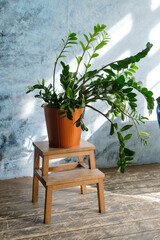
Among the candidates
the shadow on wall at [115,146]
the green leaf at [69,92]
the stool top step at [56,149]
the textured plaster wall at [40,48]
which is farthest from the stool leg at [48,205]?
the shadow on wall at [115,146]

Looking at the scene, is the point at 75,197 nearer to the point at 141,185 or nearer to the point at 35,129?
the point at 141,185

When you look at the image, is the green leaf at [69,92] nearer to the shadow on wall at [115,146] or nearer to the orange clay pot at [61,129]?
the orange clay pot at [61,129]

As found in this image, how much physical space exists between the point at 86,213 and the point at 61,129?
2.04ft

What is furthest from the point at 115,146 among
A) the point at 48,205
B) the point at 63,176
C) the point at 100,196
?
the point at 48,205

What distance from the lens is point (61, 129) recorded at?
1.97m

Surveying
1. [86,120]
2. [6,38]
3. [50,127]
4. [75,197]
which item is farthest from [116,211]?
[6,38]

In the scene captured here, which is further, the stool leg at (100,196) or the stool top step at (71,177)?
the stool leg at (100,196)

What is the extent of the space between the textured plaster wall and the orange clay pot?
0.79m

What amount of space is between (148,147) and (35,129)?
1.27m

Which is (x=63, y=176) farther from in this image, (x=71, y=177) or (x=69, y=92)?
(x=69, y=92)

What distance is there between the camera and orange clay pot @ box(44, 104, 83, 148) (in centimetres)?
196

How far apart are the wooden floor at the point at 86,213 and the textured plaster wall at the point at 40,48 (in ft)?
1.25

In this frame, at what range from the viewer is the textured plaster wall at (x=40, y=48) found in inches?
104

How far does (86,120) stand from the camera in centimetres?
300
